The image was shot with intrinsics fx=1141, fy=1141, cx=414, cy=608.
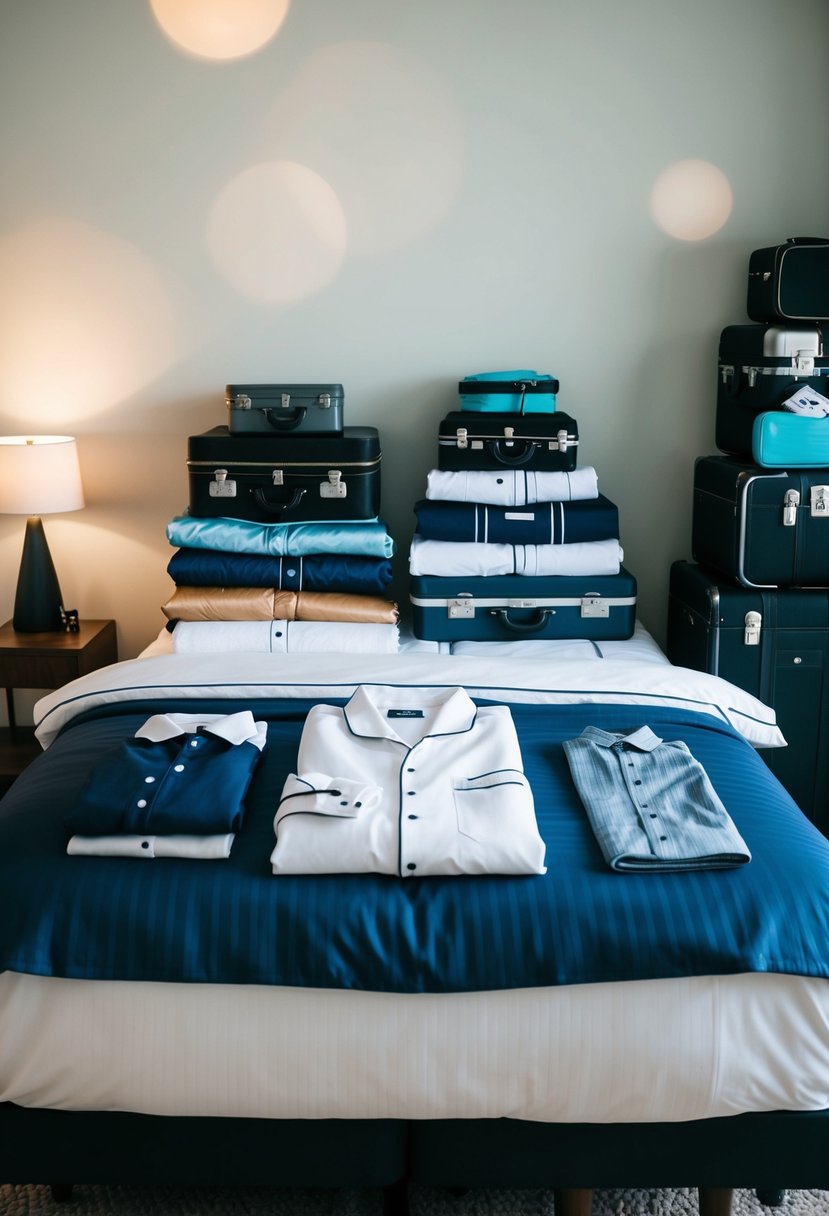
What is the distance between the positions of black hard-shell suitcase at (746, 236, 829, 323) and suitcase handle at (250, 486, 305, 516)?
4.81 feet

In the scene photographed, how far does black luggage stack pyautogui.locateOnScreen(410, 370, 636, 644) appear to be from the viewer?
129 inches

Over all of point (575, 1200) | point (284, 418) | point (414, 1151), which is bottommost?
point (575, 1200)

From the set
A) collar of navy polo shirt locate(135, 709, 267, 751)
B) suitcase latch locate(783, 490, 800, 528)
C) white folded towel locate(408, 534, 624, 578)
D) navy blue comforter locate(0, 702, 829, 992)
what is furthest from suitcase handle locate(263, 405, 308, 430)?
navy blue comforter locate(0, 702, 829, 992)

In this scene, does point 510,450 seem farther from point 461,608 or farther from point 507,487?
point 461,608

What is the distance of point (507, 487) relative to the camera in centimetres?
331

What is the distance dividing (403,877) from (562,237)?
2.35 m

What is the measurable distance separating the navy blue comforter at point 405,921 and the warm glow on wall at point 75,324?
207 centimetres

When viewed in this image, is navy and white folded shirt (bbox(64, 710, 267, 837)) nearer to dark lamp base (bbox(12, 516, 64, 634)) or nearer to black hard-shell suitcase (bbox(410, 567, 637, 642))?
black hard-shell suitcase (bbox(410, 567, 637, 642))

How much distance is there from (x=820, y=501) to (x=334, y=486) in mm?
1364

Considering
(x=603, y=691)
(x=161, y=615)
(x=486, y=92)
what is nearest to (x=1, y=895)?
(x=603, y=691)

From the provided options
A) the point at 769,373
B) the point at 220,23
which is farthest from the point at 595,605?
the point at 220,23

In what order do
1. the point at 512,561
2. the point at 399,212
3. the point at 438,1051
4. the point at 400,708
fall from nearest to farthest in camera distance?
the point at 438,1051 < the point at 400,708 < the point at 512,561 < the point at 399,212

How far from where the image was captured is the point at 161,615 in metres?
3.83

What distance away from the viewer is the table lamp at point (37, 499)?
338cm
